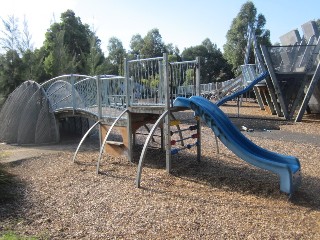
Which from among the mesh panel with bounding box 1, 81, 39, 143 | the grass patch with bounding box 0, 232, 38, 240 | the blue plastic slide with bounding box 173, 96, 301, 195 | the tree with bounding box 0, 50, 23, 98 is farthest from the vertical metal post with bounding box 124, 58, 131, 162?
the tree with bounding box 0, 50, 23, 98

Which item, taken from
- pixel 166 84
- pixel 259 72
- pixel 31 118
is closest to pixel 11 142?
pixel 31 118

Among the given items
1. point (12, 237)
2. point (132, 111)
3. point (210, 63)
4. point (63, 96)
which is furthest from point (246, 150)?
point (210, 63)

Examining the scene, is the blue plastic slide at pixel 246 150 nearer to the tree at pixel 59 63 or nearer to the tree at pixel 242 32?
the tree at pixel 59 63

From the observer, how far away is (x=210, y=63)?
5138 cm

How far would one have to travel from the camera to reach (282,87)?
55.9 ft

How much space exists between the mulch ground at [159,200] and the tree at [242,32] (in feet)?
98.5

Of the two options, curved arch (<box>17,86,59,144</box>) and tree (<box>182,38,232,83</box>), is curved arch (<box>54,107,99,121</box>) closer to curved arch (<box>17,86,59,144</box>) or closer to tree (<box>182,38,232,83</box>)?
curved arch (<box>17,86,59,144</box>)

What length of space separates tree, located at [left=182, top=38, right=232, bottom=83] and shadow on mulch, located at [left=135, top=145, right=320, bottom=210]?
3987 centimetres

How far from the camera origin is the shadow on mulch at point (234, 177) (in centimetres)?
578

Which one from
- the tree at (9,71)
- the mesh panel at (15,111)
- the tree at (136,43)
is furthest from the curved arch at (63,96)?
the tree at (136,43)

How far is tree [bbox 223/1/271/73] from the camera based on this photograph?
121 ft

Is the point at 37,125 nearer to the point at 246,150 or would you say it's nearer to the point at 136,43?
the point at 246,150

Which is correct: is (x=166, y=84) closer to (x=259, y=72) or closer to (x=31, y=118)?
(x=31, y=118)

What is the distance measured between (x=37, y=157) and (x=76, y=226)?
5366 mm
